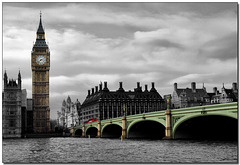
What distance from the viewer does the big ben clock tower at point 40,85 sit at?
145 m

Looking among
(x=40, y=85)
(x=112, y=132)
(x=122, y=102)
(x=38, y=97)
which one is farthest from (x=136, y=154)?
(x=40, y=85)

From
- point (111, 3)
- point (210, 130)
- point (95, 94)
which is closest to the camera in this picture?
point (111, 3)

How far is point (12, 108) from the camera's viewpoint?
359 ft

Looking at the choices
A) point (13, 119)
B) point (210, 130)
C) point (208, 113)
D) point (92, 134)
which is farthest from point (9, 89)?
point (208, 113)

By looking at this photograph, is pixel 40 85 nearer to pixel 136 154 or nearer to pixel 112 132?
pixel 112 132

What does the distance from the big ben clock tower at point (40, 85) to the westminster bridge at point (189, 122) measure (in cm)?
7310

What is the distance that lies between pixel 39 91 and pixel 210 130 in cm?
9782

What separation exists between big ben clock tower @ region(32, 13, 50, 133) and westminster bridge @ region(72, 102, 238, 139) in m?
73.1

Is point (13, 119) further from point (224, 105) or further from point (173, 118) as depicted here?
point (224, 105)

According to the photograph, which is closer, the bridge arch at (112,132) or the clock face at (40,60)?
the bridge arch at (112,132)

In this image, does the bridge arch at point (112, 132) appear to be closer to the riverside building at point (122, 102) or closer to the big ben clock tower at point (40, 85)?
the riverside building at point (122, 102)

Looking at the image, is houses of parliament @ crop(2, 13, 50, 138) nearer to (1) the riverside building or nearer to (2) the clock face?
(2) the clock face

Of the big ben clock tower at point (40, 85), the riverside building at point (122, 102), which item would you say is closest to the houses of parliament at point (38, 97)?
the big ben clock tower at point (40, 85)

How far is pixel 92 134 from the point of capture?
4936 inches
